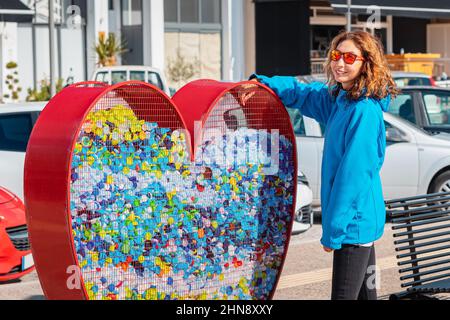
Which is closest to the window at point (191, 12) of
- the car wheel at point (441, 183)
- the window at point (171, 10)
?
the window at point (171, 10)

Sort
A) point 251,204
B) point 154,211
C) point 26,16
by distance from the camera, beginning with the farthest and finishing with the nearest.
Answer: point 26,16 < point 251,204 < point 154,211

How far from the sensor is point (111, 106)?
5238 millimetres

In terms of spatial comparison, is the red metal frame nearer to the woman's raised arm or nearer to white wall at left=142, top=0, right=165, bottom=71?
the woman's raised arm

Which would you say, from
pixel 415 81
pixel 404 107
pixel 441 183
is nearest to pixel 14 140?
pixel 441 183

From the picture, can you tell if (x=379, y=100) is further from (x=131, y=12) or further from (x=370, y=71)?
(x=131, y=12)

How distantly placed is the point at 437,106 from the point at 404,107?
46 cm

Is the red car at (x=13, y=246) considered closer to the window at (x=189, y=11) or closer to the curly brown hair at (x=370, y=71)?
the curly brown hair at (x=370, y=71)

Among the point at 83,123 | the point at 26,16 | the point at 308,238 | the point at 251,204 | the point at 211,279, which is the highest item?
the point at 26,16

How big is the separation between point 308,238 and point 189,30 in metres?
25.1

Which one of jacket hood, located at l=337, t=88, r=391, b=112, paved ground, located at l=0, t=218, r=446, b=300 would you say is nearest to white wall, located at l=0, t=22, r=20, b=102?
paved ground, located at l=0, t=218, r=446, b=300

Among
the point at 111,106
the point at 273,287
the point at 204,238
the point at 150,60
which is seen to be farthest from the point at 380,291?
the point at 150,60

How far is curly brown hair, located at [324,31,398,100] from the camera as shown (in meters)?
5.17

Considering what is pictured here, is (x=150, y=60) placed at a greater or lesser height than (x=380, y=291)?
greater
